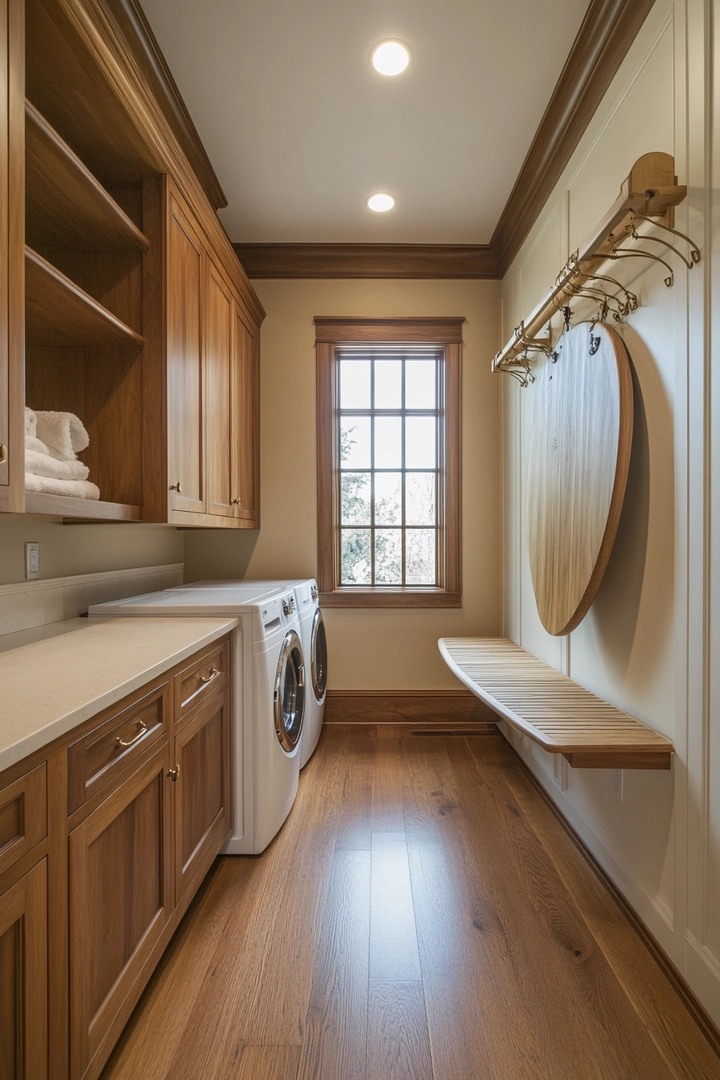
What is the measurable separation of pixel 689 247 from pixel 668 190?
145mm

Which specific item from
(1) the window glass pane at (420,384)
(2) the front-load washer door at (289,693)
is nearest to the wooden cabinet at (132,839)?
(2) the front-load washer door at (289,693)

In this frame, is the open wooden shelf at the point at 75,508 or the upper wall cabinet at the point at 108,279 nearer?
the upper wall cabinet at the point at 108,279

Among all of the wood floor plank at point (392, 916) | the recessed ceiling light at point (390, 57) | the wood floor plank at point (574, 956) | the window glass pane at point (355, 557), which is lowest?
the wood floor plank at point (392, 916)

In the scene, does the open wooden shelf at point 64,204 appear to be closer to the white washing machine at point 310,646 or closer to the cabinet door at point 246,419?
the cabinet door at point 246,419

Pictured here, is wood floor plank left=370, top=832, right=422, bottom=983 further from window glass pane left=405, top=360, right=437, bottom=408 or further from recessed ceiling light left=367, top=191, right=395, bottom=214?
recessed ceiling light left=367, top=191, right=395, bottom=214

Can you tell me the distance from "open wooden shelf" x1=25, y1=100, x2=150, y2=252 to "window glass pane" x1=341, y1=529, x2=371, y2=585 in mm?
2038

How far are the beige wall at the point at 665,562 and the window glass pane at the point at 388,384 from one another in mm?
1554

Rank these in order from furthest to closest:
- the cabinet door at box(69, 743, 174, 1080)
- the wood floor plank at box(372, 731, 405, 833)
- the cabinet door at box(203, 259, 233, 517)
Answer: the cabinet door at box(203, 259, 233, 517) → the wood floor plank at box(372, 731, 405, 833) → the cabinet door at box(69, 743, 174, 1080)

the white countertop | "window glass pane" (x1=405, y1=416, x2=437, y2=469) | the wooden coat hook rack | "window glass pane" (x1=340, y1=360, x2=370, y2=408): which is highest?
"window glass pane" (x1=340, y1=360, x2=370, y2=408)

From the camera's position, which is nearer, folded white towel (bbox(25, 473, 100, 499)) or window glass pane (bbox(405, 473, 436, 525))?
folded white towel (bbox(25, 473, 100, 499))

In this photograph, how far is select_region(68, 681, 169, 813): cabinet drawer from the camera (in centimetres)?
103

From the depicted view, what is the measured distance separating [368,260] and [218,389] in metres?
1.43

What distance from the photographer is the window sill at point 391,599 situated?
3.42 m

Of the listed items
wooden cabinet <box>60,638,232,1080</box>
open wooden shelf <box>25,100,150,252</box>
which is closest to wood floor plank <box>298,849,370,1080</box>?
wooden cabinet <box>60,638,232,1080</box>
